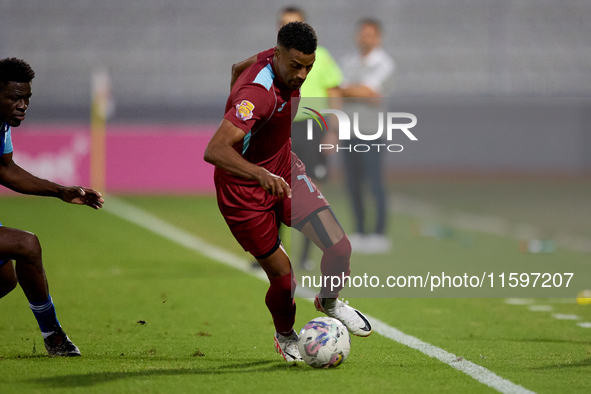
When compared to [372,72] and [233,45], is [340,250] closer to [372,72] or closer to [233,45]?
[372,72]

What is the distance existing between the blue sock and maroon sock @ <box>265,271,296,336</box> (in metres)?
1.21

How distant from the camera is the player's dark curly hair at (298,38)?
4.06m

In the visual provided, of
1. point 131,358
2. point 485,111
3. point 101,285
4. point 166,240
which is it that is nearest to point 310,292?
point 101,285

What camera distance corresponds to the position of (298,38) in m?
4.06

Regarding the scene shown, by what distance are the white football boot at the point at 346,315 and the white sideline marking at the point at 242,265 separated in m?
0.42

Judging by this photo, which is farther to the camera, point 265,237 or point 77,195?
point 77,195

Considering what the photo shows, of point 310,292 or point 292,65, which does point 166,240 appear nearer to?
point 310,292

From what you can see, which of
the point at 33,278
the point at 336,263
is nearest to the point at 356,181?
the point at 336,263

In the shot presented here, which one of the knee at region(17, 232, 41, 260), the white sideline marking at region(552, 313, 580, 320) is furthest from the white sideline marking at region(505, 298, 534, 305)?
the knee at region(17, 232, 41, 260)

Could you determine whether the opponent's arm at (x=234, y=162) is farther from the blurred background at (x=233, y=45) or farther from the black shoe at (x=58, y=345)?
the blurred background at (x=233, y=45)

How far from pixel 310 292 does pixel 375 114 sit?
243cm

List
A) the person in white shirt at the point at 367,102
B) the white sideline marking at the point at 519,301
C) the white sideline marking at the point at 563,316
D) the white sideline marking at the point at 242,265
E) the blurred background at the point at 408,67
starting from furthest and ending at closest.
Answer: the blurred background at the point at 408,67
the person in white shirt at the point at 367,102
the white sideline marking at the point at 519,301
the white sideline marking at the point at 563,316
the white sideline marking at the point at 242,265

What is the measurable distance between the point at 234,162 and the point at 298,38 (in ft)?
2.40

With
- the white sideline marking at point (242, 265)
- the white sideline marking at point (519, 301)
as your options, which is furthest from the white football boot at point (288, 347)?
the white sideline marking at point (519, 301)
